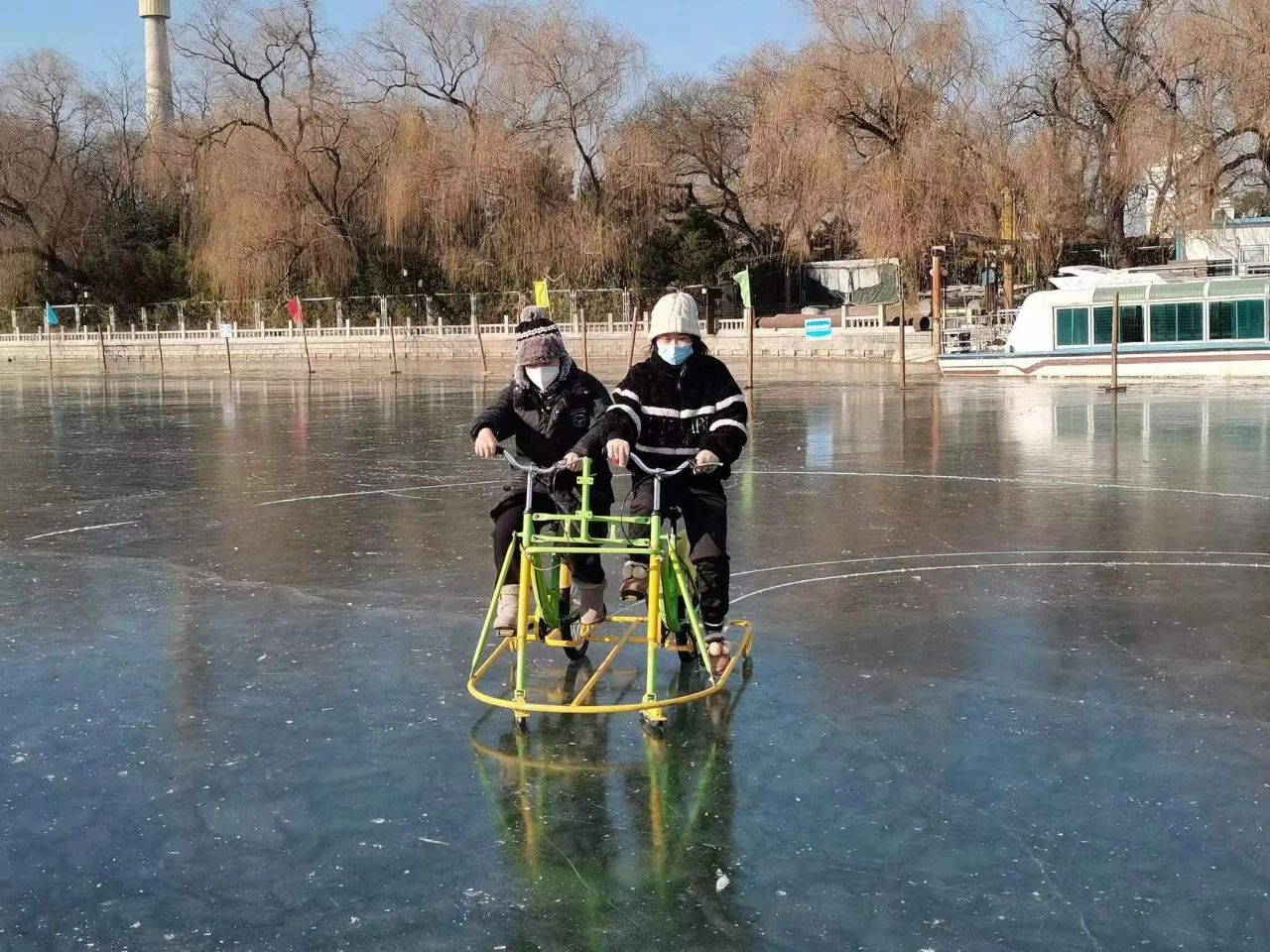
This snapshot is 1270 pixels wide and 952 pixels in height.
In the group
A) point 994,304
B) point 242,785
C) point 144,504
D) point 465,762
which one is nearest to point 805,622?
point 465,762

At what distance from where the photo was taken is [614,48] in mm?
50375

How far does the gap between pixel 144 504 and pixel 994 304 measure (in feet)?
120

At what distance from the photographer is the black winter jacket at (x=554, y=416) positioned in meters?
6.67

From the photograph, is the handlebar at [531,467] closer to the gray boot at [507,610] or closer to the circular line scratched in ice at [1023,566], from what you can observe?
the gray boot at [507,610]

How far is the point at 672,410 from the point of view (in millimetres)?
6332

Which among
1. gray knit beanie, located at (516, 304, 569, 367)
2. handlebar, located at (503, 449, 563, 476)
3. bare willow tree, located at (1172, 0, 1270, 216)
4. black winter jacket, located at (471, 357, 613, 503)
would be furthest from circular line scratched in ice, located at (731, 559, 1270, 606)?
bare willow tree, located at (1172, 0, 1270, 216)

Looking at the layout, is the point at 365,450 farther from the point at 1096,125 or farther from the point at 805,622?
the point at 1096,125

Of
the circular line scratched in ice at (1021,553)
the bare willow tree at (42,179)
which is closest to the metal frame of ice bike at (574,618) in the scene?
the circular line scratched in ice at (1021,553)

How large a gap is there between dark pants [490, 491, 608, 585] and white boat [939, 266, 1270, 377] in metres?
25.9

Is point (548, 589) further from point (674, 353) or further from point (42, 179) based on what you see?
point (42, 179)

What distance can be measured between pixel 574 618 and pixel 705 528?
0.87 meters

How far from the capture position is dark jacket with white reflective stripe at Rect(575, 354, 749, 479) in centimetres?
628

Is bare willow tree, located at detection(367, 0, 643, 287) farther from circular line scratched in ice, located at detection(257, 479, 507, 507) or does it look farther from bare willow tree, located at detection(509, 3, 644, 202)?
circular line scratched in ice, located at detection(257, 479, 507, 507)

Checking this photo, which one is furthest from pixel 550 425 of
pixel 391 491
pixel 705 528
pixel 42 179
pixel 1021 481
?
pixel 42 179
